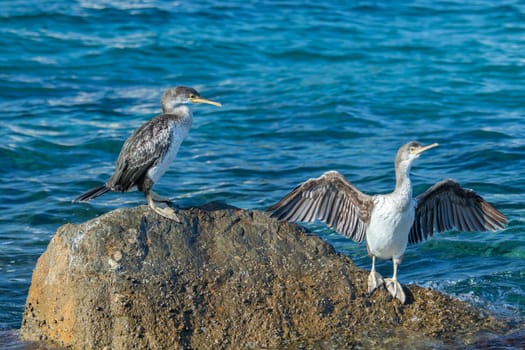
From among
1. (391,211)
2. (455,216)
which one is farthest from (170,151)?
(455,216)

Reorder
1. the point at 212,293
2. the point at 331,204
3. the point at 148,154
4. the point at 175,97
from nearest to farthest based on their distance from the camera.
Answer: the point at 212,293, the point at 148,154, the point at 331,204, the point at 175,97

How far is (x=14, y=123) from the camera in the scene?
45.9 ft

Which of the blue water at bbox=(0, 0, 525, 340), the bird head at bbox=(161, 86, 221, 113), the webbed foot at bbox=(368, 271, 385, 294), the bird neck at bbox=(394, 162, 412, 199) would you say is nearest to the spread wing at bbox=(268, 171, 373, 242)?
the bird neck at bbox=(394, 162, 412, 199)

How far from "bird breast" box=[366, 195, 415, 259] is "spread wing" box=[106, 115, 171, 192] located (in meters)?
1.75

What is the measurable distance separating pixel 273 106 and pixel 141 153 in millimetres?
7771

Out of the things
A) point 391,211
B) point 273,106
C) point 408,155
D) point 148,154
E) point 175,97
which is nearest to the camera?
point 391,211

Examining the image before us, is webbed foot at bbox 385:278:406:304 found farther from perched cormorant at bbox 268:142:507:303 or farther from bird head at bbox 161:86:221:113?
bird head at bbox 161:86:221:113

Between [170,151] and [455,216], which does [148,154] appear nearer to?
[170,151]

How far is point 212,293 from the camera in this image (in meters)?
6.52

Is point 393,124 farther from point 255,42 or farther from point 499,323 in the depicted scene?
point 499,323

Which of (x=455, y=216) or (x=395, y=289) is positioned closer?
(x=395, y=289)

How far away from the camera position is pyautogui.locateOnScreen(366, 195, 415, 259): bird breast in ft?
22.5

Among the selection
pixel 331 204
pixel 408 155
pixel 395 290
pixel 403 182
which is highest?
pixel 408 155

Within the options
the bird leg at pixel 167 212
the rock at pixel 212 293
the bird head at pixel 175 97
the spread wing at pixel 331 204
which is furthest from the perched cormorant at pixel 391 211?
the bird head at pixel 175 97
